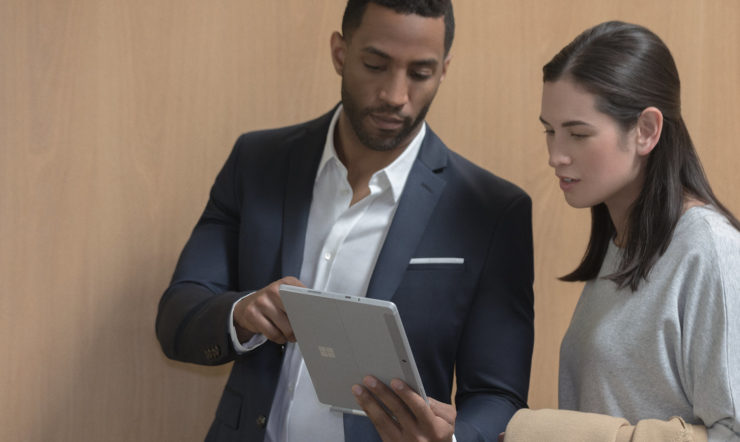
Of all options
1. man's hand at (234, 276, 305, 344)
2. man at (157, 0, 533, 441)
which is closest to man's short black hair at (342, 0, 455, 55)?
man at (157, 0, 533, 441)

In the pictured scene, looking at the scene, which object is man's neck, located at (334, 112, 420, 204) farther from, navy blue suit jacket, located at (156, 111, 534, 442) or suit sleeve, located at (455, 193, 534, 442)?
suit sleeve, located at (455, 193, 534, 442)

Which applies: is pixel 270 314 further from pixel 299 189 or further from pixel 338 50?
pixel 338 50

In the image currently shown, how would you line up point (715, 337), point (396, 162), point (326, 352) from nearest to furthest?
1. point (715, 337)
2. point (326, 352)
3. point (396, 162)

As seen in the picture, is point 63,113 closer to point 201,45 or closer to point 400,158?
point 201,45

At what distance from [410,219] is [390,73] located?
0.88ft

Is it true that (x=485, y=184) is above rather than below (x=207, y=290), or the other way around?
above

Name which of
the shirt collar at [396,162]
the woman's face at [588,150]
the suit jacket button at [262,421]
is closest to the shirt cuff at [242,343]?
the suit jacket button at [262,421]

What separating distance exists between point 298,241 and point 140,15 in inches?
29.1

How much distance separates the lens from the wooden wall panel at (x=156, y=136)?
1910 mm

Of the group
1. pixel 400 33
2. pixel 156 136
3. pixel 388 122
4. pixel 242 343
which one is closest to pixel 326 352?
pixel 242 343

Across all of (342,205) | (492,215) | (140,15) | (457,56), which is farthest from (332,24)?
(492,215)

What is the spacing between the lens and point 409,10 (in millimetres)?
1525

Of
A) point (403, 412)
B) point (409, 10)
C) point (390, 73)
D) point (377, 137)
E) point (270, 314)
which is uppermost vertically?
point (409, 10)

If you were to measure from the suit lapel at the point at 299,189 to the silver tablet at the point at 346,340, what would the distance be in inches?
10.3
